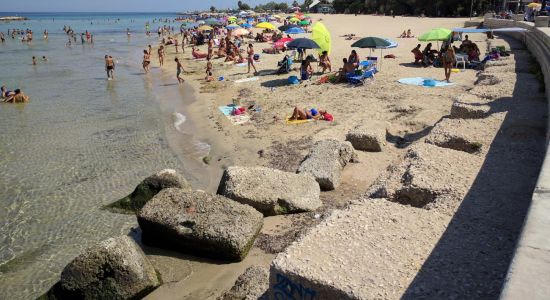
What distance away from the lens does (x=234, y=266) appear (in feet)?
20.0

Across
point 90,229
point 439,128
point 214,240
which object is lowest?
point 90,229

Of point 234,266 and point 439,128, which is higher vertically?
point 439,128

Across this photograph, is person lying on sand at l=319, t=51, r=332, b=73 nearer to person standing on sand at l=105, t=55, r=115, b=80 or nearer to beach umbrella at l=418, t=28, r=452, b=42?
beach umbrella at l=418, t=28, r=452, b=42

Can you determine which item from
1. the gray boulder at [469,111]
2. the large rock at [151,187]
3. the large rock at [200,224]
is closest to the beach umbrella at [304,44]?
the gray boulder at [469,111]

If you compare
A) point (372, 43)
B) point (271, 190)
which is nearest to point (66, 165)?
point (271, 190)

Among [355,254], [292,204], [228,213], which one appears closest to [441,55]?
[292,204]

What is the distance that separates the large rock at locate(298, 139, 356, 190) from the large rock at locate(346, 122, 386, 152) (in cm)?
64

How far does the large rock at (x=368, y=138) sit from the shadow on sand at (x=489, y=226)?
9.64 ft

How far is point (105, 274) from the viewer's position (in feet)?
17.8

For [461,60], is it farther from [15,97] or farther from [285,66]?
[15,97]

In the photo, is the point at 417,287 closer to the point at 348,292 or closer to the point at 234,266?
the point at 348,292

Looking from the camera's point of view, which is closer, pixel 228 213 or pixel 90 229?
pixel 228 213

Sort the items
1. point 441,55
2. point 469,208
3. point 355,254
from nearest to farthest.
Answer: point 355,254, point 469,208, point 441,55

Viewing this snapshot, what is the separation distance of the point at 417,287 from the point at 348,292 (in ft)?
1.86
